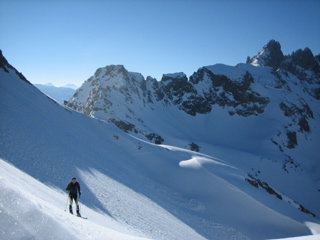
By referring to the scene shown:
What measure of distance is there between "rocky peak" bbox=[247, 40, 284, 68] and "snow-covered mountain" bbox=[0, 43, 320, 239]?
83.2 metres

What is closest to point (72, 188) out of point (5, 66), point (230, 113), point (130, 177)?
point (130, 177)

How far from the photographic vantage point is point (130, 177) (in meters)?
24.0

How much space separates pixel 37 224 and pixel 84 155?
1933 cm

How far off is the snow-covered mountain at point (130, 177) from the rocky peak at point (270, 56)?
83.2 meters

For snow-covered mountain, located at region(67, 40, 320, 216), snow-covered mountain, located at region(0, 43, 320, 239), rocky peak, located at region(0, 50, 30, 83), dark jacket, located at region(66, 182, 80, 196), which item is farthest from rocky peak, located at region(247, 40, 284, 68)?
dark jacket, located at region(66, 182, 80, 196)

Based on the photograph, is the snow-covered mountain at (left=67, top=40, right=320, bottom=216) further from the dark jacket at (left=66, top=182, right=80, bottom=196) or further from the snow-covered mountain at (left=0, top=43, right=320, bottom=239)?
the dark jacket at (left=66, top=182, right=80, bottom=196)

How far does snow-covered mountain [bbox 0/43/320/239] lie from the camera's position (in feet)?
23.7

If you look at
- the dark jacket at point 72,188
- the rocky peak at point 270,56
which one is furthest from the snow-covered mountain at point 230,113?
the dark jacket at point 72,188

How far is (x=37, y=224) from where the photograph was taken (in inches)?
170

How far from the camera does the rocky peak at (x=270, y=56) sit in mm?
139750

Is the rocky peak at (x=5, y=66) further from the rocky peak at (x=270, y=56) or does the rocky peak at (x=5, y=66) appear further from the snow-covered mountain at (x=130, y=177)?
the rocky peak at (x=270, y=56)

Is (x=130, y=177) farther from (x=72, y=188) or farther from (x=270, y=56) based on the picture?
(x=270, y=56)

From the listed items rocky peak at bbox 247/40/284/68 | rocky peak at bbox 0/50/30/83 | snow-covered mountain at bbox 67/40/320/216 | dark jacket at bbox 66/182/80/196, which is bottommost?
dark jacket at bbox 66/182/80/196

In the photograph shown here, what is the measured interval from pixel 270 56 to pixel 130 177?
153859 mm
